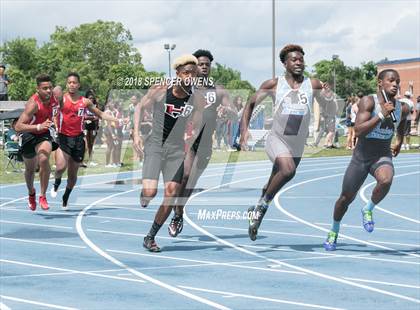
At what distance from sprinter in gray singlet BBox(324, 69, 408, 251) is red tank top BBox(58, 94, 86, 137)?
16.0ft

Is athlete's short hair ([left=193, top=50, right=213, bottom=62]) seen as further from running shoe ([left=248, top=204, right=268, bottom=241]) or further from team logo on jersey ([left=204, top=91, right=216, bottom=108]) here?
running shoe ([left=248, top=204, right=268, bottom=241])

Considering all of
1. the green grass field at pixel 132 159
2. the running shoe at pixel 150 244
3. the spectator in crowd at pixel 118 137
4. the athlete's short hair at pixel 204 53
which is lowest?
the running shoe at pixel 150 244

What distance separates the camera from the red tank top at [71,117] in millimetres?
13109

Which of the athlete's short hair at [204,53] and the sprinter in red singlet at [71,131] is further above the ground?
the athlete's short hair at [204,53]

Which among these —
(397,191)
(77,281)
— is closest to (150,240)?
(77,281)

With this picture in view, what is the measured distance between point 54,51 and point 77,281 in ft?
304

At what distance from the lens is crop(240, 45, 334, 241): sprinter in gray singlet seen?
8109 millimetres

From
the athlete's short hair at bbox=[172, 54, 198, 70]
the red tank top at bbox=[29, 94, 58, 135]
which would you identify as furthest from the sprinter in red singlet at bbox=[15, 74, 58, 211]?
the athlete's short hair at bbox=[172, 54, 198, 70]

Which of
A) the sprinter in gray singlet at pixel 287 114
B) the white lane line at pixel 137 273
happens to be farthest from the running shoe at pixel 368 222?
the white lane line at pixel 137 273

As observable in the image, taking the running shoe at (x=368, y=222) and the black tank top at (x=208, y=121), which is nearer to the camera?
the running shoe at (x=368, y=222)

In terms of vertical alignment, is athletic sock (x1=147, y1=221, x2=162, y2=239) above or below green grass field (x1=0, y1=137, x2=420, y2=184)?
below

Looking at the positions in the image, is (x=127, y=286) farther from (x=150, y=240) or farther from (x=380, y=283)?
(x=380, y=283)

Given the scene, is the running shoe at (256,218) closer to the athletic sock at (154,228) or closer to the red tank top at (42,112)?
the athletic sock at (154,228)

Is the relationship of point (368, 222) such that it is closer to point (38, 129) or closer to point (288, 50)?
point (288, 50)
